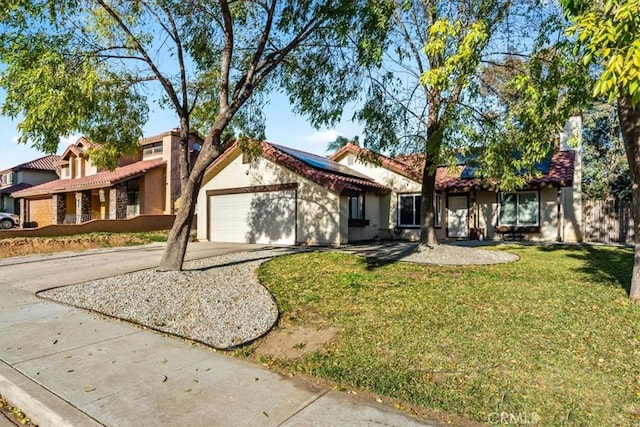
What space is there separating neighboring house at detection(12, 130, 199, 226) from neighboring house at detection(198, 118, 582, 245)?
6590 mm

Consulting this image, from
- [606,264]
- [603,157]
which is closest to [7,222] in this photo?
[606,264]

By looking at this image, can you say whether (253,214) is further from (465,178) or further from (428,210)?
(465,178)

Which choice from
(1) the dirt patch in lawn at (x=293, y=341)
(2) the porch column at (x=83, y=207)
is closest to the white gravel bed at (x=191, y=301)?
(1) the dirt patch in lawn at (x=293, y=341)

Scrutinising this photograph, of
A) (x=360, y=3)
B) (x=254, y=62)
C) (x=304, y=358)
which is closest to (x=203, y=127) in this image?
(x=254, y=62)

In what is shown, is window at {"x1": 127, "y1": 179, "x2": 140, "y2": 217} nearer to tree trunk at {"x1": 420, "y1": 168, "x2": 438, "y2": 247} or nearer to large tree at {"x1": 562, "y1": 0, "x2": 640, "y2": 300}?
tree trunk at {"x1": 420, "y1": 168, "x2": 438, "y2": 247}

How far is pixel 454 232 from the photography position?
19484 millimetres

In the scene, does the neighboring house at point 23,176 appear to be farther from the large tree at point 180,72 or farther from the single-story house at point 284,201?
the large tree at point 180,72

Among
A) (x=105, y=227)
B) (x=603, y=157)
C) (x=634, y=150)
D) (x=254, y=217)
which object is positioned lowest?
(x=105, y=227)

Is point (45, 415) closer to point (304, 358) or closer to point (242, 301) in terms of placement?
point (304, 358)

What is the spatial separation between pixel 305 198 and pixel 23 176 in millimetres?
34201

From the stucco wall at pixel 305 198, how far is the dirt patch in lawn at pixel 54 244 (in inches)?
218

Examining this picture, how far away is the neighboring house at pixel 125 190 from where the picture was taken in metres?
23.5

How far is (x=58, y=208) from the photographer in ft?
87.6

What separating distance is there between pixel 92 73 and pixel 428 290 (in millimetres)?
7627
